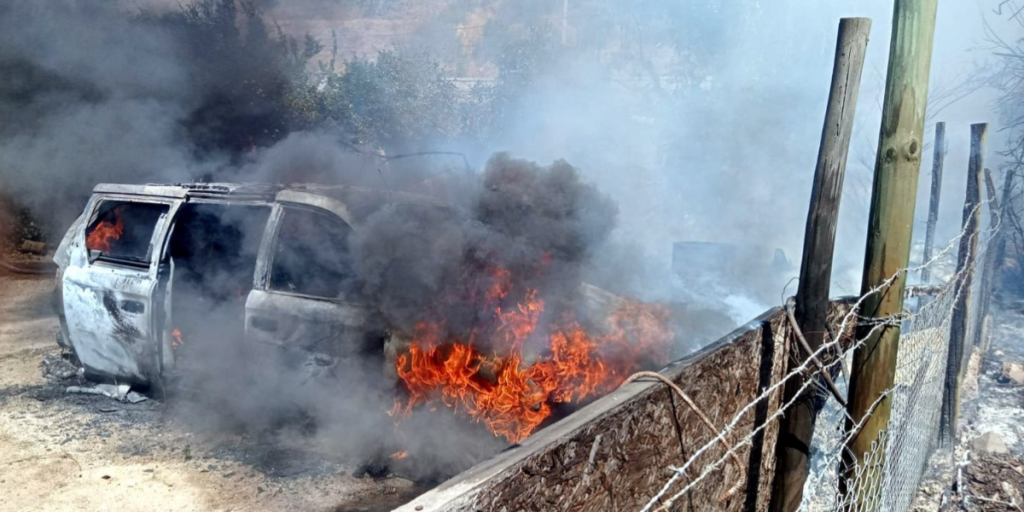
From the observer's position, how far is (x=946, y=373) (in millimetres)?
4832

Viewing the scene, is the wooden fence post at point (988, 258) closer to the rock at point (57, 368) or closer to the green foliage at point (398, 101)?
the rock at point (57, 368)

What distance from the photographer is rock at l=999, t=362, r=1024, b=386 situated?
244 inches

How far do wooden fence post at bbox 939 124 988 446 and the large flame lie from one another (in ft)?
7.07

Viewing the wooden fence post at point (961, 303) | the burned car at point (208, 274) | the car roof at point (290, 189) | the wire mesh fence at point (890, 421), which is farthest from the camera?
the car roof at point (290, 189)

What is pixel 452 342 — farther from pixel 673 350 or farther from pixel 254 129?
pixel 254 129

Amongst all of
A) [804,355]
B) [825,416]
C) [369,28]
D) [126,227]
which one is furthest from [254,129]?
[804,355]

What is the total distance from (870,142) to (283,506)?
1316 centimetres

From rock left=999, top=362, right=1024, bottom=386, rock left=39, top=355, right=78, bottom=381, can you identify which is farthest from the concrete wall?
rock left=39, top=355, right=78, bottom=381

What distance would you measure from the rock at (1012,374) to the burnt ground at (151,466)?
5.85m

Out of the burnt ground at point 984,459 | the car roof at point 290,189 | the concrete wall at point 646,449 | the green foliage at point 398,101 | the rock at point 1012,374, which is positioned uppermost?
the green foliage at point 398,101

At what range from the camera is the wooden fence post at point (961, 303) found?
14.9ft

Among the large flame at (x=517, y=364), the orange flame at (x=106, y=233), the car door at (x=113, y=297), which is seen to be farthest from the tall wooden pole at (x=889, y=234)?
the orange flame at (x=106, y=233)

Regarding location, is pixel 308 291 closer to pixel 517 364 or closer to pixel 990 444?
pixel 517 364

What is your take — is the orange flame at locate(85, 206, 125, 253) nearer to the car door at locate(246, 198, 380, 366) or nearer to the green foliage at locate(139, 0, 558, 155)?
the car door at locate(246, 198, 380, 366)
